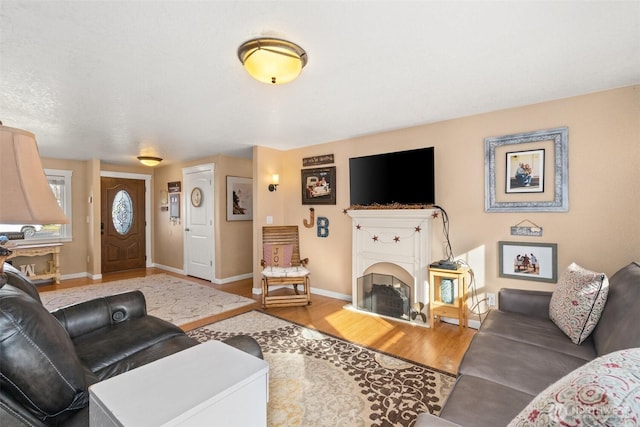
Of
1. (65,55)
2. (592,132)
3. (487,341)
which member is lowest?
(487,341)

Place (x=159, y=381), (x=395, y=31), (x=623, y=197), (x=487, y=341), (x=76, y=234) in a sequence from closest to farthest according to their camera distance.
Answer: (x=159, y=381)
(x=395, y=31)
(x=487, y=341)
(x=623, y=197)
(x=76, y=234)

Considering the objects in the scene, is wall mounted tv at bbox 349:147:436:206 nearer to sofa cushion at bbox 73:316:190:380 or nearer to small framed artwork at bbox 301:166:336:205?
small framed artwork at bbox 301:166:336:205

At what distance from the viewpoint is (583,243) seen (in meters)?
2.61

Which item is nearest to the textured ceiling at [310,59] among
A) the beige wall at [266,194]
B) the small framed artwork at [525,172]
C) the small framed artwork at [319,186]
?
the small framed artwork at [525,172]

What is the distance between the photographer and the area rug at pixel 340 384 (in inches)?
71.4

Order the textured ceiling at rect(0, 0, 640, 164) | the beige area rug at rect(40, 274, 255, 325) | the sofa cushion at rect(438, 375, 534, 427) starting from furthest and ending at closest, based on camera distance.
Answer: the beige area rug at rect(40, 274, 255, 325)
the textured ceiling at rect(0, 0, 640, 164)
the sofa cushion at rect(438, 375, 534, 427)

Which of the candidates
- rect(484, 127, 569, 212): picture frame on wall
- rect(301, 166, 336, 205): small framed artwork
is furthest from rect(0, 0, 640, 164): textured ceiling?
rect(301, 166, 336, 205): small framed artwork

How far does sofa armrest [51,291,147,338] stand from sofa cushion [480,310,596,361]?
2565mm

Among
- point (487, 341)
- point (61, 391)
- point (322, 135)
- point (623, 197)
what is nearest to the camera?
point (61, 391)

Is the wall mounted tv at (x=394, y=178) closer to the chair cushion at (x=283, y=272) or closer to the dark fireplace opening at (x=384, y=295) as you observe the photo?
the dark fireplace opening at (x=384, y=295)

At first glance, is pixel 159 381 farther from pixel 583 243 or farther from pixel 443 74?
pixel 583 243

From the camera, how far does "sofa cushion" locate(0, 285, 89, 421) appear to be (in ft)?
3.06

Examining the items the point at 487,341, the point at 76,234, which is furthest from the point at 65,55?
the point at 76,234

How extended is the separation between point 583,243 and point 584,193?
1.48 ft
